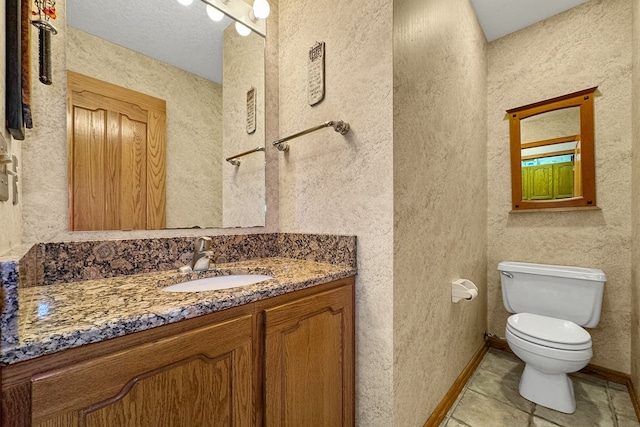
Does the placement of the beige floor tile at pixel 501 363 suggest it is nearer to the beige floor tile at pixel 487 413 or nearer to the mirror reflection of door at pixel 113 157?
the beige floor tile at pixel 487 413

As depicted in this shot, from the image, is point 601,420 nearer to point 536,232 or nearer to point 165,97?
point 536,232

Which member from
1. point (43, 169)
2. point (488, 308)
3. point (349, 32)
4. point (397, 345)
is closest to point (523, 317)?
point (488, 308)

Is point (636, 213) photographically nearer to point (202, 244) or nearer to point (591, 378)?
point (591, 378)

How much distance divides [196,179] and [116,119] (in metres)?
0.37

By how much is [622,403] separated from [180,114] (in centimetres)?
275

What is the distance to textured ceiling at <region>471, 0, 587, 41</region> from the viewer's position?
184 centimetres

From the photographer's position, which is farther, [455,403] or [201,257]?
[455,403]

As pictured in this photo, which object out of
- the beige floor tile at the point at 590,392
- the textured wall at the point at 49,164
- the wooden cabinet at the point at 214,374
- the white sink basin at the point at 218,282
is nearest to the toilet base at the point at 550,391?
the beige floor tile at the point at 590,392

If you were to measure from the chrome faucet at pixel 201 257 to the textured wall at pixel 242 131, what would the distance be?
0.22 metres

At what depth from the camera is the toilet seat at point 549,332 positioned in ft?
4.52

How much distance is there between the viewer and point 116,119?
1.05m

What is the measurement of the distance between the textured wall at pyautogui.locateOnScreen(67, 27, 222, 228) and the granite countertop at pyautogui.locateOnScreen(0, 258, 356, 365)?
0.35 m

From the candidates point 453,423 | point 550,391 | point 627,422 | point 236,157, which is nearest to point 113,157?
point 236,157

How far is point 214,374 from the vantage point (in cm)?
71
